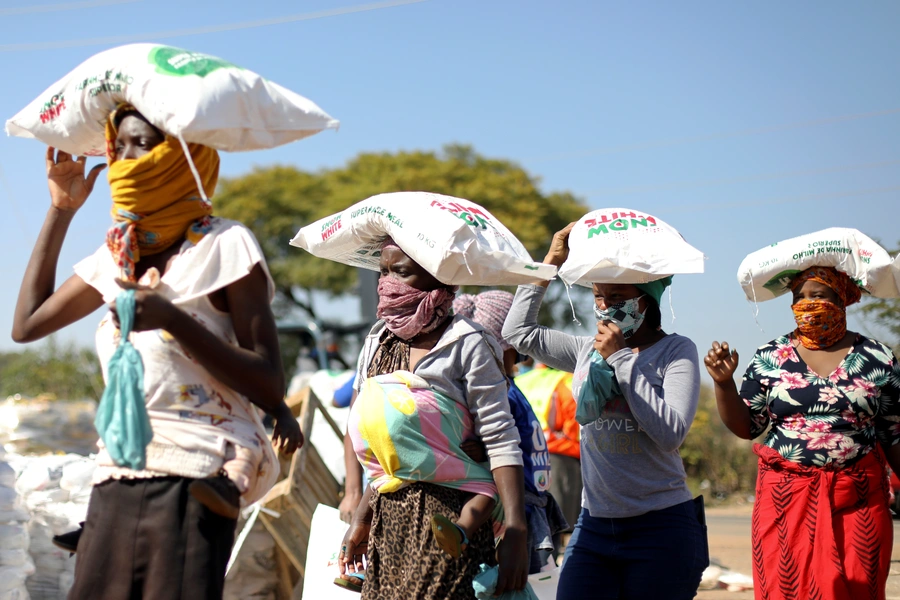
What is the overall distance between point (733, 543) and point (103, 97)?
9522 mm

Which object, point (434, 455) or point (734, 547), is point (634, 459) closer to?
point (434, 455)

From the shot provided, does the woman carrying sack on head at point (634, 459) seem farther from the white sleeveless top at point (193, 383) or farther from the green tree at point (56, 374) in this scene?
the green tree at point (56, 374)

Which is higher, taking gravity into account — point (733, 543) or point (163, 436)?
point (163, 436)

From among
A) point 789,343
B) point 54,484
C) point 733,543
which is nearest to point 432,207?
point 789,343

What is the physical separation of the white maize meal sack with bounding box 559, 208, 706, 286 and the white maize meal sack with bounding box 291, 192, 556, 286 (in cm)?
40

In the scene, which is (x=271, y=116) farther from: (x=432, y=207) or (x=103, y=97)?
(x=432, y=207)

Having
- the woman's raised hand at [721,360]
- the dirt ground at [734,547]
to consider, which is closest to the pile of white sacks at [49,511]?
the woman's raised hand at [721,360]

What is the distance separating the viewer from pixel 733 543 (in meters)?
10.6

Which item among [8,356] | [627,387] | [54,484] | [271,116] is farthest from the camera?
[8,356]

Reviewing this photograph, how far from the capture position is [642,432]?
383 cm

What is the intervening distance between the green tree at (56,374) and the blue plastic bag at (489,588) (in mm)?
27109

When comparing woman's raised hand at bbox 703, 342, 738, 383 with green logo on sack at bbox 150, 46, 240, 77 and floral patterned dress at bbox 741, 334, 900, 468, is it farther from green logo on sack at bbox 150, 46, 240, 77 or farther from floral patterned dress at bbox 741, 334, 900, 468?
green logo on sack at bbox 150, 46, 240, 77

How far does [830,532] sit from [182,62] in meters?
3.68

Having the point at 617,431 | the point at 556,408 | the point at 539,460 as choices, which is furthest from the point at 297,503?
the point at 617,431
